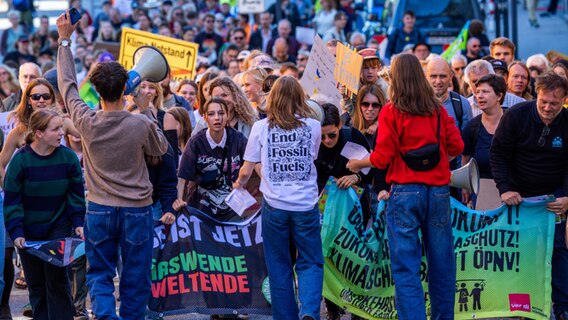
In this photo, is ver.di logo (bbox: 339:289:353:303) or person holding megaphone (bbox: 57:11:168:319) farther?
ver.di logo (bbox: 339:289:353:303)

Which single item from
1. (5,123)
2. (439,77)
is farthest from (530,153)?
(5,123)

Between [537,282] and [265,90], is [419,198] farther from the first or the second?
[265,90]

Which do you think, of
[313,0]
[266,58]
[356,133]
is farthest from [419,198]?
[313,0]

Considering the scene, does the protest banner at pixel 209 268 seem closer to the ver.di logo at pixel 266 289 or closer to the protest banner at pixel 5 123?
the ver.di logo at pixel 266 289

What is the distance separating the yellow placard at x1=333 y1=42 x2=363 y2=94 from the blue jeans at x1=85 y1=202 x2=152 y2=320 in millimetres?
2880

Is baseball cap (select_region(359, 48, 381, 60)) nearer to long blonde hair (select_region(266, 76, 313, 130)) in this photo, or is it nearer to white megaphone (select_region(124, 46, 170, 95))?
long blonde hair (select_region(266, 76, 313, 130))

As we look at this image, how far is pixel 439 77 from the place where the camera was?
982 cm

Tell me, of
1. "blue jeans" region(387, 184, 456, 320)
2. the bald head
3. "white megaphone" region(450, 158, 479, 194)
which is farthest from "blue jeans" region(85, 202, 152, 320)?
the bald head

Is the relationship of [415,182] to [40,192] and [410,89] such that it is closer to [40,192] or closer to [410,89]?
[410,89]

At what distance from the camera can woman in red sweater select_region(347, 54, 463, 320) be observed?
739 cm

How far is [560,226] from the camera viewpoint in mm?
8234

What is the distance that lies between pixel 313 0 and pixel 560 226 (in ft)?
69.3

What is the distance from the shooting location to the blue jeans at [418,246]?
7.43 m

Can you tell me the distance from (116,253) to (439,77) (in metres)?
3.69
